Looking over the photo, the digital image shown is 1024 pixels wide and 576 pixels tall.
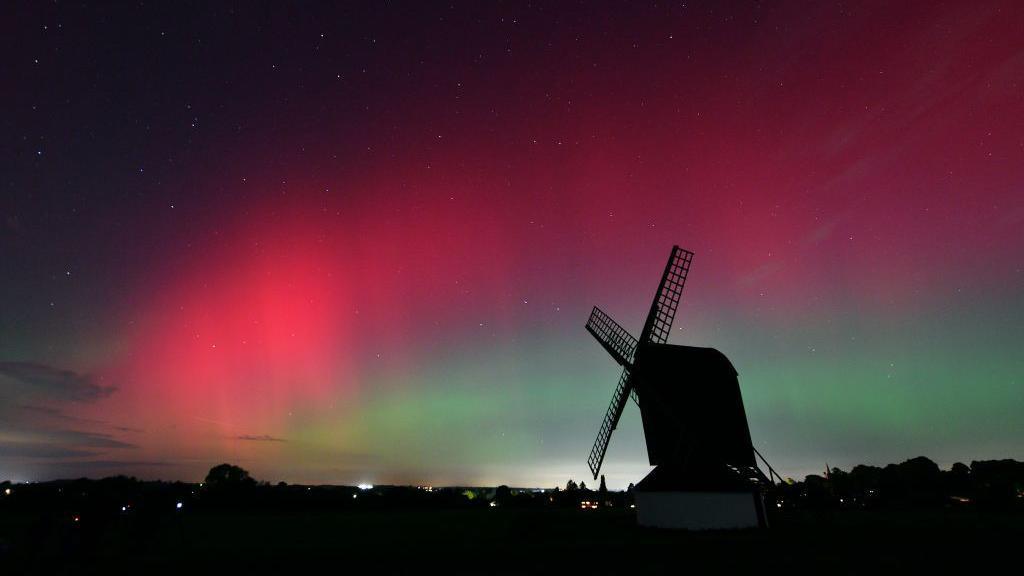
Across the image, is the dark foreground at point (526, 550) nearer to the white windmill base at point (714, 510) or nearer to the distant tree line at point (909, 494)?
the white windmill base at point (714, 510)

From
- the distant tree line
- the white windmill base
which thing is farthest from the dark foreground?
the distant tree line

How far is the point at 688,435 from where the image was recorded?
1051 inches

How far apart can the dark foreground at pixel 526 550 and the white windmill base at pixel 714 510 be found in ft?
3.16

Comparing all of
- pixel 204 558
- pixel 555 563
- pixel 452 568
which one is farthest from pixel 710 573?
pixel 204 558

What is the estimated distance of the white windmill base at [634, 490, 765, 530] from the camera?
25.1 meters

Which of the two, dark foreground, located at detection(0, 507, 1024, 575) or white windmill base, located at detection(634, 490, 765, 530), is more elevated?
white windmill base, located at detection(634, 490, 765, 530)

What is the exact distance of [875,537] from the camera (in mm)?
22000

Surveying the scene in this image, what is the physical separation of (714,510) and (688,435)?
3646 mm

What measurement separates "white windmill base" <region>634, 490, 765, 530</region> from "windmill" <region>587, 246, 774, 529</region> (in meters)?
0.04

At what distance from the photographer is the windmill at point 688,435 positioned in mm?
25484

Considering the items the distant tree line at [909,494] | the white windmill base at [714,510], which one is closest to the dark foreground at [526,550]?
the white windmill base at [714,510]

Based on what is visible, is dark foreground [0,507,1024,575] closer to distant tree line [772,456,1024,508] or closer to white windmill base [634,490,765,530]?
white windmill base [634,490,765,530]

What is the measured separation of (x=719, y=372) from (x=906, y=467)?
10248cm

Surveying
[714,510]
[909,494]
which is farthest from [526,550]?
[909,494]
